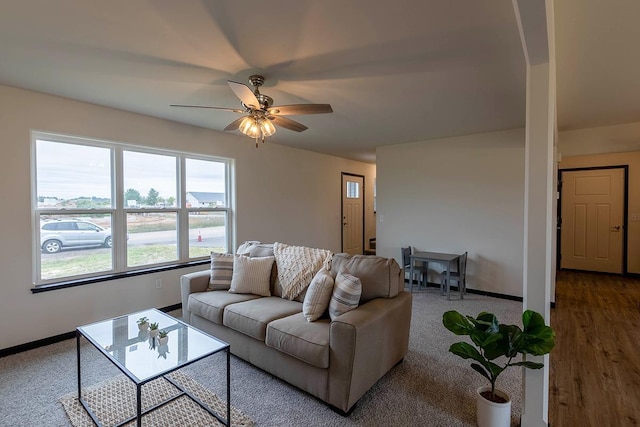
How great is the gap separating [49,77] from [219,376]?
9.18 feet

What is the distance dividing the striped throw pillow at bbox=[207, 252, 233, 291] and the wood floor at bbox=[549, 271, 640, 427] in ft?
8.87

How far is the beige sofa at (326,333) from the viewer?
1.96 m

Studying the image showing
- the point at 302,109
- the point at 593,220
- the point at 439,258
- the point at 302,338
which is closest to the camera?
the point at 302,338

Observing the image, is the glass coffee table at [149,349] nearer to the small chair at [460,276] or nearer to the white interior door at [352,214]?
the small chair at [460,276]

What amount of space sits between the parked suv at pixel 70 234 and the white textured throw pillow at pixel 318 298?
257 centimetres

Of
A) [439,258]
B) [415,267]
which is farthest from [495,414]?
[415,267]

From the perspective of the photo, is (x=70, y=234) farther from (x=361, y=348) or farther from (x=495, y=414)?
(x=495, y=414)

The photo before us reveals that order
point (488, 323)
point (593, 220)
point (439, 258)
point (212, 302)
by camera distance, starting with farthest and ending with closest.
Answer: point (593, 220) < point (439, 258) < point (212, 302) < point (488, 323)

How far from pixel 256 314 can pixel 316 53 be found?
1975 mm

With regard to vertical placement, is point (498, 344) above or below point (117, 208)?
below

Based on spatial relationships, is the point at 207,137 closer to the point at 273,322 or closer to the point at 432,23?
the point at 273,322

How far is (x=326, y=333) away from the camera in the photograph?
208 centimetres

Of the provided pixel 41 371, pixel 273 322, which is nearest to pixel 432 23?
pixel 273 322

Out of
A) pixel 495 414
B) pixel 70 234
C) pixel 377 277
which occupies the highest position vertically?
pixel 70 234
